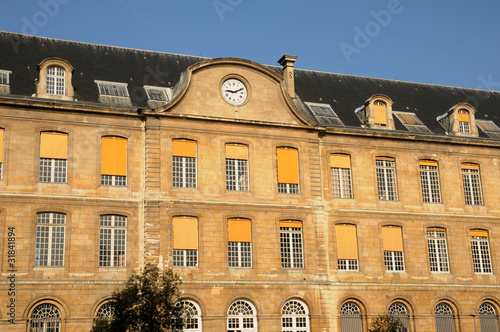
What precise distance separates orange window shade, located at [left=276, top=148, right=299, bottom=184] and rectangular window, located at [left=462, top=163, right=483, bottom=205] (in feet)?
29.9

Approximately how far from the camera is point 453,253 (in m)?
32.4

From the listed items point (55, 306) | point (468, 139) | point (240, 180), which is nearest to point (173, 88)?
point (240, 180)

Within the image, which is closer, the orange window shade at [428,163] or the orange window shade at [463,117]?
the orange window shade at [428,163]

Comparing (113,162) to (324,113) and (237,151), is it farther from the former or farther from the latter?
(324,113)

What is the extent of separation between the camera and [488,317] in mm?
32250

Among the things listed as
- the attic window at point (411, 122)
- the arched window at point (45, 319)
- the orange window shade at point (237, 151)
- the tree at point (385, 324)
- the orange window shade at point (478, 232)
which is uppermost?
the attic window at point (411, 122)

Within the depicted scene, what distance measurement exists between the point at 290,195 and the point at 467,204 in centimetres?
956

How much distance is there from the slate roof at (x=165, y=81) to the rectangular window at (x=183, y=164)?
2.47 m

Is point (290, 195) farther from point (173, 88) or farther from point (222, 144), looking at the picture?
point (173, 88)

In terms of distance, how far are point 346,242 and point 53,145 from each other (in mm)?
13365

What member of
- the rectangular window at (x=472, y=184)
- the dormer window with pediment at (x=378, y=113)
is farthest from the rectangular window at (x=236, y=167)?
the rectangular window at (x=472, y=184)

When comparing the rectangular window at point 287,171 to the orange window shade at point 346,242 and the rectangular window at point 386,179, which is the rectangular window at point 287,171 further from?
the rectangular window at point 386,179

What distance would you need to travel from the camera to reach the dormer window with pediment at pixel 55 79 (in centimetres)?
2816

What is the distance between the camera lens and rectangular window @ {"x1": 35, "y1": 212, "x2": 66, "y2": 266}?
26.2 metres
